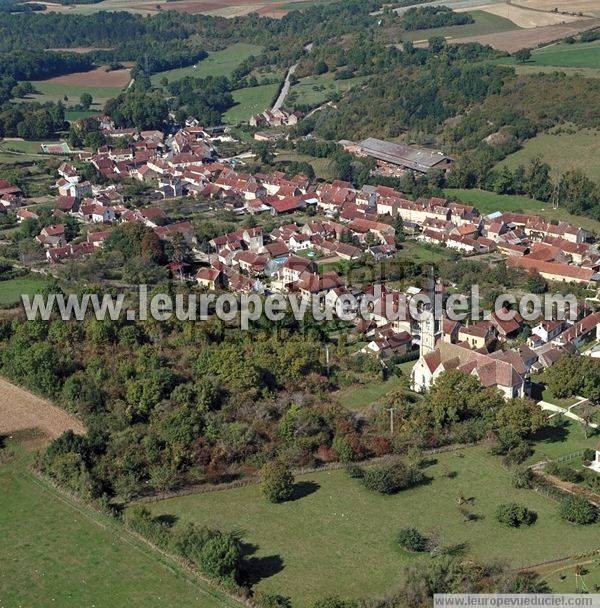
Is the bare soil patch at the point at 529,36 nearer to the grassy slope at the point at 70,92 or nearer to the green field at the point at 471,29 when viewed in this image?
the green field at the point at 471,29

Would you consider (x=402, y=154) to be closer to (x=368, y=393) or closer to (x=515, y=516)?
(x=368, y=393)

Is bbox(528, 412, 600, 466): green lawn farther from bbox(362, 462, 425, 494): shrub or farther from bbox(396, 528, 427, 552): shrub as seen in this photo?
bbox(396, 528, 427, 552): shrub

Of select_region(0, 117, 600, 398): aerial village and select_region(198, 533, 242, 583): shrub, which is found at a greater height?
select_region(0, 117, 600, 398): aerial village

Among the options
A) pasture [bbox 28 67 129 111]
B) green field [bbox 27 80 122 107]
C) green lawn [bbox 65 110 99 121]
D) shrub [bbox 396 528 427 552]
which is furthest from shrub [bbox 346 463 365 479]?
green field [bbox 27 80 122 107]

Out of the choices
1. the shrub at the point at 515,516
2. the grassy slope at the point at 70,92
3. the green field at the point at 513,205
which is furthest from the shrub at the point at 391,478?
the grassy slope at the point at 70,92

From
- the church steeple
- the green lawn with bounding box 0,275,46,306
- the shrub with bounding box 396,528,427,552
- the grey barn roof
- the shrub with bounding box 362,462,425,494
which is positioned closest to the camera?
the shrub with bounding box 396,528,427,552

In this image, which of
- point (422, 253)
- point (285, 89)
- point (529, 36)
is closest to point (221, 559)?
point (422, 253)
